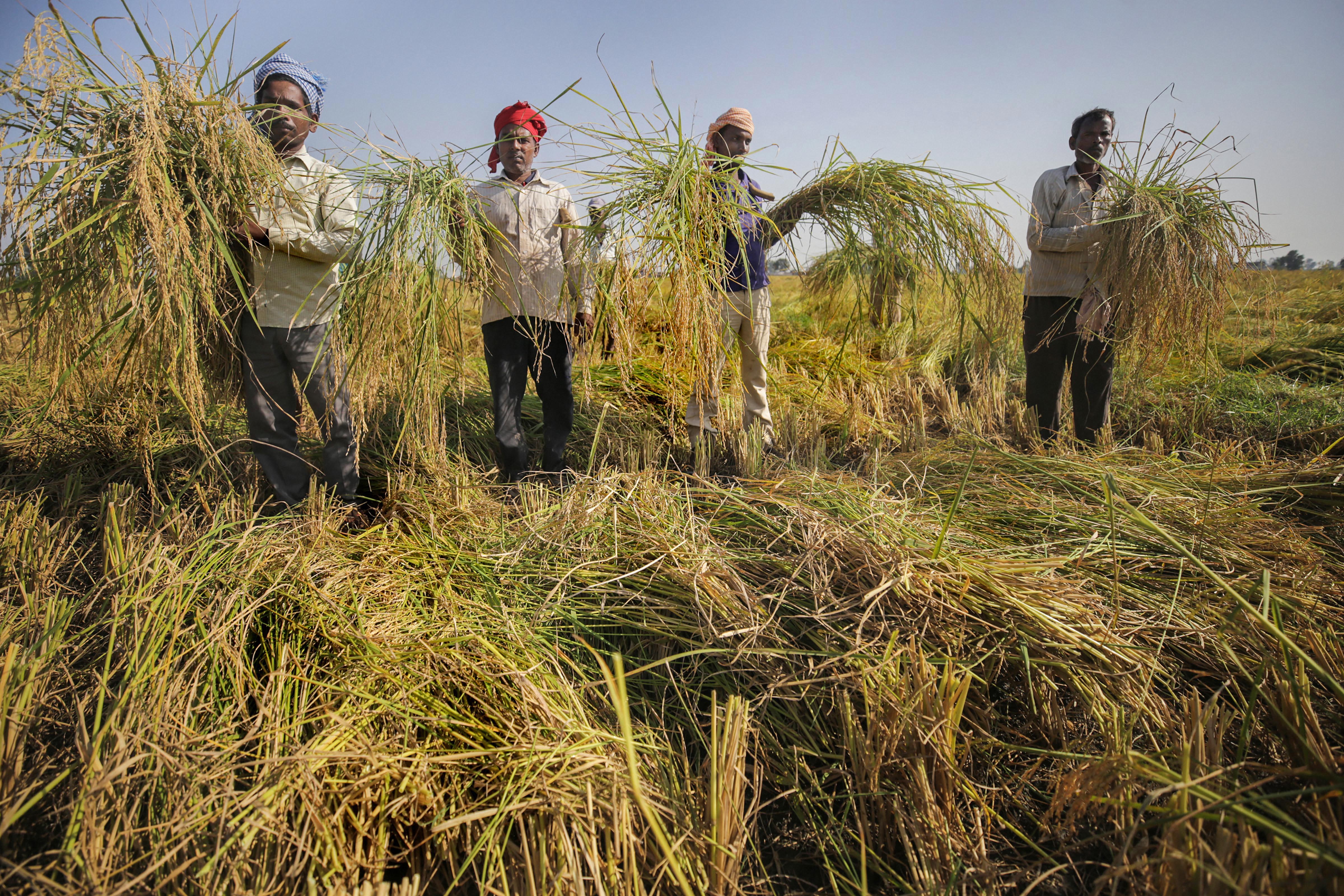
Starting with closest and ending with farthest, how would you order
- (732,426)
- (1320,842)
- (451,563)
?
(1320,842), (451,563), (732,426)

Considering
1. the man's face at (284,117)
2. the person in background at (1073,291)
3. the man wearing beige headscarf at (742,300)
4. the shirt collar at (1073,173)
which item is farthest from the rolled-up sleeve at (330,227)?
the shirt collar at (1073,173)

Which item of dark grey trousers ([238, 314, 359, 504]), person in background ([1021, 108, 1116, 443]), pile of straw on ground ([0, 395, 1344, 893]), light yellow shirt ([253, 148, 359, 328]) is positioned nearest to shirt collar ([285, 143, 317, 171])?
light yellow shirt ([253, 148, 359, 328])

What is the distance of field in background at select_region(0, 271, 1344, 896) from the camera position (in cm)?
96

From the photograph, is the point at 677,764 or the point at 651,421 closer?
the point at 677,764

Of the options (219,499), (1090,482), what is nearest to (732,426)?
(1090,482)

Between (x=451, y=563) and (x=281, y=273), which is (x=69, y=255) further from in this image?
(x=451, y=563)

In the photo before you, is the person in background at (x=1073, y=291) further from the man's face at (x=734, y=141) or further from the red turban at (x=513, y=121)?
the red turban at (x=513, y=121)

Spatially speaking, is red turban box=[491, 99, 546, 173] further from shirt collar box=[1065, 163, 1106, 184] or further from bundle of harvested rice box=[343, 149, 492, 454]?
shirt collar box=[1065, 163, 1106, 184]

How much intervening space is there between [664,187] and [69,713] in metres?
1.94

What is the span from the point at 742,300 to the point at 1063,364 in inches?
61.1

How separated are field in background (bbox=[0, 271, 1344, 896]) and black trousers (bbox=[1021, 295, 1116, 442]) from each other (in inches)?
23.4

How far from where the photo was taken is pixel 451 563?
1777mm

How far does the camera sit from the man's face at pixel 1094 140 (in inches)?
98.2

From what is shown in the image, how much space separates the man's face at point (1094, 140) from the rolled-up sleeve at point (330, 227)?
2.89 meters
